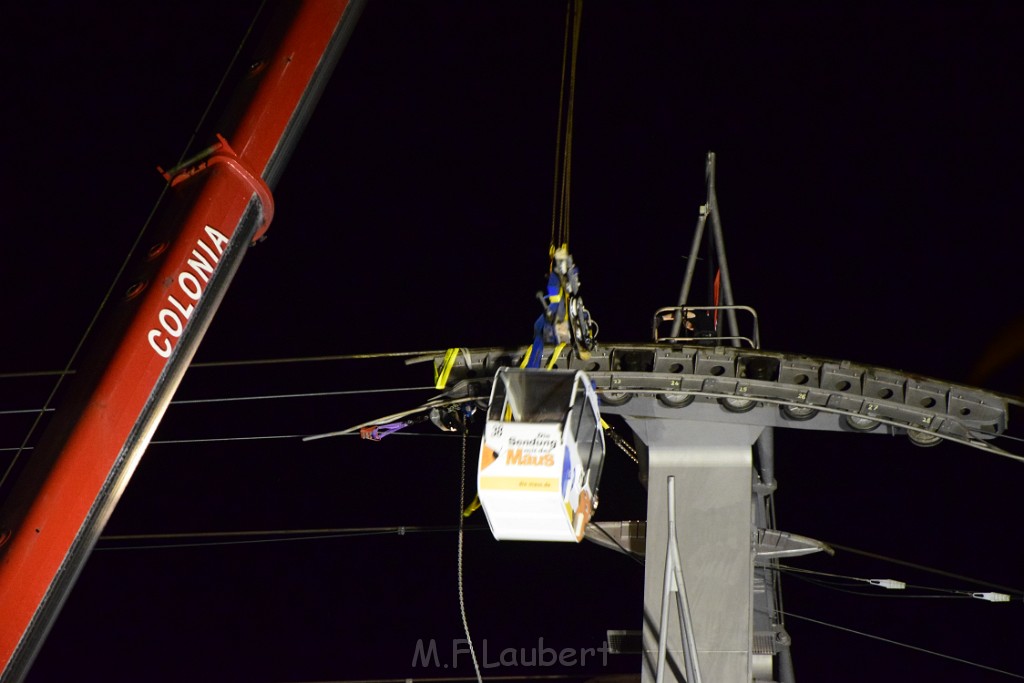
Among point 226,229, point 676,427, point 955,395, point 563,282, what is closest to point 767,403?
point 676,427

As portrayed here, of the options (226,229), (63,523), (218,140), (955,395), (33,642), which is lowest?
(33,642)

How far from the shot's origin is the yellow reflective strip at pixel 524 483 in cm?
998

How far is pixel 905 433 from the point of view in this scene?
1409 cm

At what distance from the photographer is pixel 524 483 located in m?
10.0

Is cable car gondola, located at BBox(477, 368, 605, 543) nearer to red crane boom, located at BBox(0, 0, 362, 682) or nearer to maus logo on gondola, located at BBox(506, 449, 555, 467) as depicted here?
maus logo on gondola, located at BBox(506, 449, 555, 467)

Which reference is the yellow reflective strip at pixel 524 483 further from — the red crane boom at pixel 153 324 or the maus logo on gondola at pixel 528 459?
the red crane boom at pixel 153 324

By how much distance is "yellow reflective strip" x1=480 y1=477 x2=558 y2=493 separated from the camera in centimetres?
998

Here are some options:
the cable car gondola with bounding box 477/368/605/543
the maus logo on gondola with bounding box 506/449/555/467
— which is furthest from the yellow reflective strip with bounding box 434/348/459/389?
the maus logo on gondola with bounding box 506/449/555/467

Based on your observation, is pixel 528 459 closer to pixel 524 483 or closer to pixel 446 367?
pixel 524 483

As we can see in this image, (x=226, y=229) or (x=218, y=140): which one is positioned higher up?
(x=218, y=140)

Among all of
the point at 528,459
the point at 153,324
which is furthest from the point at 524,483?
the point at 153,324

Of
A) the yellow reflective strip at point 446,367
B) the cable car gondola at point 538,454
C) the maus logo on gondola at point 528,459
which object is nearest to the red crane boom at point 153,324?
the cable car gondola at point 538,454

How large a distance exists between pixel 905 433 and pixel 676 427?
2488 millimetres

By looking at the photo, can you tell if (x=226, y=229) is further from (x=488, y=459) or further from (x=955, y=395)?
(x=955, y=395)
